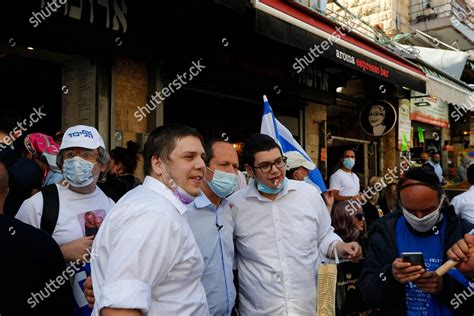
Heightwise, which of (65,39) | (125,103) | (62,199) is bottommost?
(62,199)

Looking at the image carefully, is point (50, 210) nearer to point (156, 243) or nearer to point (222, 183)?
point (222, 183)

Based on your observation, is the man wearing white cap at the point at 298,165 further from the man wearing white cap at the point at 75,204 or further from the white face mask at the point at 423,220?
the man wearing white cap at the point at 75,204

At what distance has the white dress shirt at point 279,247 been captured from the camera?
2.54 meters

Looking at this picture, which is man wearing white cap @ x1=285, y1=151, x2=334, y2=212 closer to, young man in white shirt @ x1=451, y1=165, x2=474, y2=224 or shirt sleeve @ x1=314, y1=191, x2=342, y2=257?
young man in white shirt @ x1=451, y1=165, x2=474, y2=224

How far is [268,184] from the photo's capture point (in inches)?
106

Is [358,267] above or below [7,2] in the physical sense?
below

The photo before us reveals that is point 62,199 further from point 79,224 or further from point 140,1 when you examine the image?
point 140,1

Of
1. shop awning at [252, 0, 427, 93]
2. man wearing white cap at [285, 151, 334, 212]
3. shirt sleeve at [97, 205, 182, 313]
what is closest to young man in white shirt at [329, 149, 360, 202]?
shop awning at [252, 0, 427, 93]

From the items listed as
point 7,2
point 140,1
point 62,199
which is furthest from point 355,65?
point 62,199

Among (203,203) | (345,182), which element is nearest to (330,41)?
(345,182)

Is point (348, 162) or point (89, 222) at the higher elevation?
point (348, 162)

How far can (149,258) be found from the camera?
1.51 meters

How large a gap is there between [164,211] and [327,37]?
182 inches

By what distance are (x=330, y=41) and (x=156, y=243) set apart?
4887 mm
